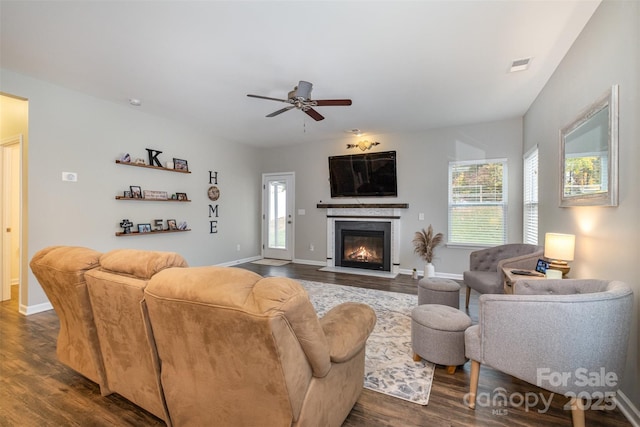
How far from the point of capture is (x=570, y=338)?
58.5 inches

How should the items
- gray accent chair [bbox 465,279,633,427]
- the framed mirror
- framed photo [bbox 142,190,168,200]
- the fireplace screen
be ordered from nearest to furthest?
gray accent chair [bbox 465,279,633,427] → the framed mirror → framed photo [bbox 142,190,168,200] → the fireplace screen

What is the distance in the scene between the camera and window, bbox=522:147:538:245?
391cm

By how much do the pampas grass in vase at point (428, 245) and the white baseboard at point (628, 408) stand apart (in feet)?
10.2

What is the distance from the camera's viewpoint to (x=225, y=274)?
3.91 ft

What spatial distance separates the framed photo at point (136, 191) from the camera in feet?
14.4

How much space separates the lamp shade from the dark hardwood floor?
1.03 metres

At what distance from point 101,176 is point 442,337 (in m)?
4.70

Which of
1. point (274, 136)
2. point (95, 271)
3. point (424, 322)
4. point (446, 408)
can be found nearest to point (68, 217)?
point (95, 271)

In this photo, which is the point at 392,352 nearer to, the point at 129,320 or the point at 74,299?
the point at 129,320

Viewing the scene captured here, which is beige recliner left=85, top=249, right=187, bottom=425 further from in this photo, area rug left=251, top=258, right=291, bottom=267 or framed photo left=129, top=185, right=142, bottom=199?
area rug left=251, top=258, right=291, bottom=267

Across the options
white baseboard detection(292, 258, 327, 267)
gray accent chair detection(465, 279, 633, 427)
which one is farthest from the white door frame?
gray accent chair detection(465, 279, 633, 427)

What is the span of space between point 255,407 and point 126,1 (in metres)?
2.84

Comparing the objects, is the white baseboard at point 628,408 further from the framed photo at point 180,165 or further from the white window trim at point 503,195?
the framed photo at point 180,165

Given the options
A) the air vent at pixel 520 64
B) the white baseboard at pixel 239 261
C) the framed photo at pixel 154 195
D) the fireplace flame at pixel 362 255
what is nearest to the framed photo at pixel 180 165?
the framed photo at pixel 154 195
